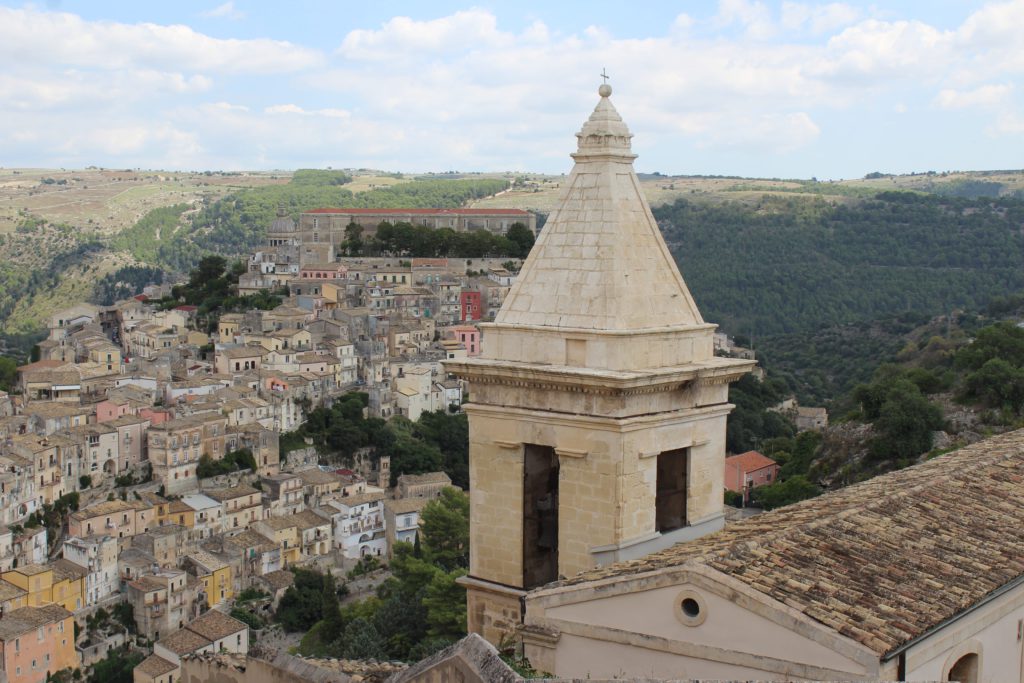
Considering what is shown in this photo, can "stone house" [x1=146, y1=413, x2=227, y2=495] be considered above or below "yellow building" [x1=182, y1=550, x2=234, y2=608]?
above

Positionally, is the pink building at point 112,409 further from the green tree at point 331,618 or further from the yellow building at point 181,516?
the green tree at point 331,618

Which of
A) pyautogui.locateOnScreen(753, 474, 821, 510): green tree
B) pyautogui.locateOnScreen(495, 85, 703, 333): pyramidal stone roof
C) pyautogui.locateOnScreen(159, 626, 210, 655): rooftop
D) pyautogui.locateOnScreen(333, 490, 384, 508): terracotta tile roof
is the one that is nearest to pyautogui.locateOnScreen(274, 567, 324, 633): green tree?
pyautogui.locateOnScreen(159, 626, 210, 655): rooftop

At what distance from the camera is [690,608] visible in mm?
6605

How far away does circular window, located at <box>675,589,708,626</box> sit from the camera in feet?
21.3

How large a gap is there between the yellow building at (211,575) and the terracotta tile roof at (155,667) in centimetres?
1046

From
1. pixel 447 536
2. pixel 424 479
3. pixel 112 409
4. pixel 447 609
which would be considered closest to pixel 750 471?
pixel 447 536

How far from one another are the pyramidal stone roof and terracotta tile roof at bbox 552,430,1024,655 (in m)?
1.44

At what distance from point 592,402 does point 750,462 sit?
42.1 metres

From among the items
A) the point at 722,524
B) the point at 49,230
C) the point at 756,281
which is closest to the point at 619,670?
the point at 722,524

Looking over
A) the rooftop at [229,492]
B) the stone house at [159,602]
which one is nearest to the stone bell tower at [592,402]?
the stone house at [159,602]

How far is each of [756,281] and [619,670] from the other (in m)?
104

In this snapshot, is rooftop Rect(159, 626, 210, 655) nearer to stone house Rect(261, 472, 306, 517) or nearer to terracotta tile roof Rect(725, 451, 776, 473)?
stone house Rect(261, 472, 306, 517)

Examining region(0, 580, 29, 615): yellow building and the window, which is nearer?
the window

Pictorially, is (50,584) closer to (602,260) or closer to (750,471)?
(750,471)
